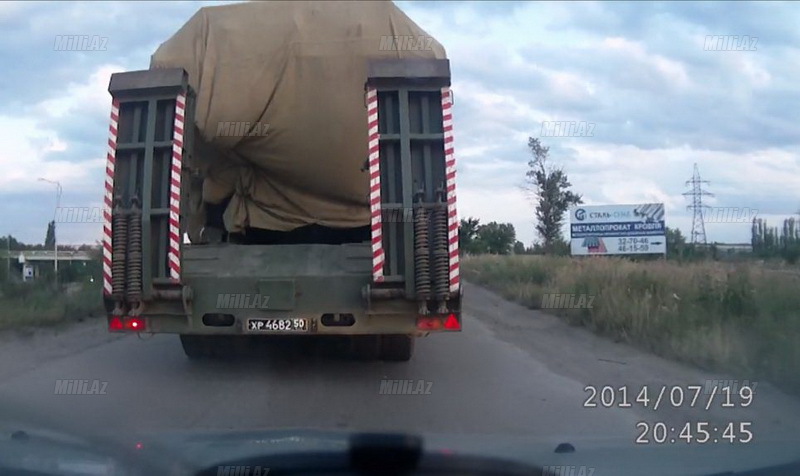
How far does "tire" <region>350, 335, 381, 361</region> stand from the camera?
10.2 meters

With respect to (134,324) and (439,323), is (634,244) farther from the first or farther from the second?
(134,324)

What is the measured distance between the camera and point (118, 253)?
8891 mm

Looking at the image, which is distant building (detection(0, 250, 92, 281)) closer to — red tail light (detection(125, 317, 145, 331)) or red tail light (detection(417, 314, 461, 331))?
red tail light (detection(125, 317, 145, 331))

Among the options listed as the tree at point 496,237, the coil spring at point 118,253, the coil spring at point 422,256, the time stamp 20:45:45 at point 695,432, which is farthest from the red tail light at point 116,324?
the tree at point 496,237

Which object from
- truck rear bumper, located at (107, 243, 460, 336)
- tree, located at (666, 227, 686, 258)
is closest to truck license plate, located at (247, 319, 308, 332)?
truck rear bumper, located at (107, 243, 460, 336)

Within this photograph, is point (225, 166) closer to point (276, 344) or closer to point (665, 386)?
point (276, 344)

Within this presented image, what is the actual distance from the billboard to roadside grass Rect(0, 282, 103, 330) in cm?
1658

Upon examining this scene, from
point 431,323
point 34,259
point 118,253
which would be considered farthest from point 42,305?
point 34,259

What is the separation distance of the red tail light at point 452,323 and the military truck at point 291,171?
0.04ft

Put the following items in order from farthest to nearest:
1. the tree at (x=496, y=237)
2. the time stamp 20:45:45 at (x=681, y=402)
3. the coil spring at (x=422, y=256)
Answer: the tree at (x=496, y=237) → the coil spring at (x=422, y=256) → the time stamp 20:45:45 at (x=681, y=402)

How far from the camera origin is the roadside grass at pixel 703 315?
34.8 feet

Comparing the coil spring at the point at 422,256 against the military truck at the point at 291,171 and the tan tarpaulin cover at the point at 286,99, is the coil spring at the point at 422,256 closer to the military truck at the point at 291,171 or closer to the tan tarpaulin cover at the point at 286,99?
the military truck at the point at 291,171

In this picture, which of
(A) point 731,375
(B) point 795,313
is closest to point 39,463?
(A) point 731,375

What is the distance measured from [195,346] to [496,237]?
52.2 meters
